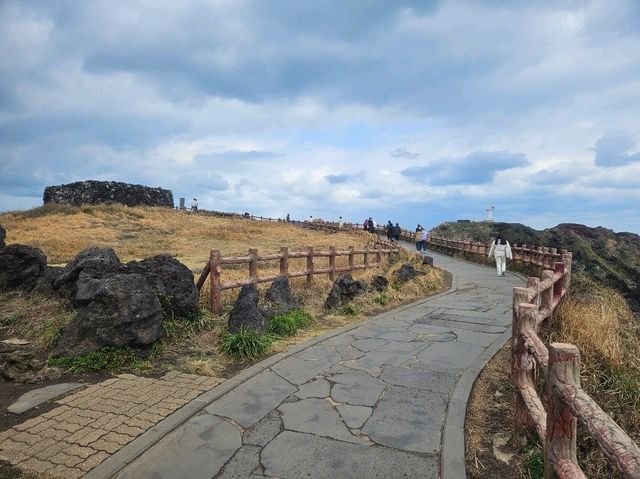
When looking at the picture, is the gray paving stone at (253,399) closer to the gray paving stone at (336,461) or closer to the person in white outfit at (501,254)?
the gray paving stone at (336,461)

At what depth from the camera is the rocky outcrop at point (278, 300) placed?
26.5 ft

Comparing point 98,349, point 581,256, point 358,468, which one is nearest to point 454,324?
point 358,468

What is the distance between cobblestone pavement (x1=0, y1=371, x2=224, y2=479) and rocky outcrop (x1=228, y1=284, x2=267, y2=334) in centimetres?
153

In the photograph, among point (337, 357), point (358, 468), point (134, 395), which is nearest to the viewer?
point (358, 468)

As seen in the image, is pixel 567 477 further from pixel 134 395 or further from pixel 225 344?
pixel 225 344

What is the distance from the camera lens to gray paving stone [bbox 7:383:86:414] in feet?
14.9

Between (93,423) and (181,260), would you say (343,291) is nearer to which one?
(93,423)

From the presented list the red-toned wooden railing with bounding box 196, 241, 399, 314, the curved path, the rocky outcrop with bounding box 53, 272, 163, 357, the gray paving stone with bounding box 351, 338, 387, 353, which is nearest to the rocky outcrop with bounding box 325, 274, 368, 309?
the red-toned wooden railing with bounding box 196, 241, 399, 314

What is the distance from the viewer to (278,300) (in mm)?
8547

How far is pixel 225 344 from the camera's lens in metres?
6.42

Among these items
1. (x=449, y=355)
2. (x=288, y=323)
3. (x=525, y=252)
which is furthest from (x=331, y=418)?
(x=525, y=252)

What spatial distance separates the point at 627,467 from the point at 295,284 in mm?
9420

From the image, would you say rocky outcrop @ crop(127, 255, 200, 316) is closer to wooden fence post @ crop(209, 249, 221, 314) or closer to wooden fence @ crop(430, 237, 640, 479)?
wooden fence post @ crop(209, 249, 221, 314)

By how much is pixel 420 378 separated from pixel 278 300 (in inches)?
149
